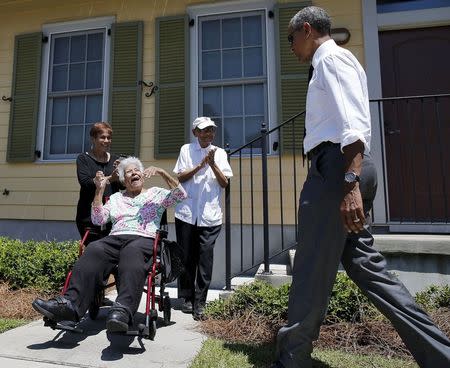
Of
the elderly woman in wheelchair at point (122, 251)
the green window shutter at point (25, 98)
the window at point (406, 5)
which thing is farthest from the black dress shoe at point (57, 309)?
the window at point (406, 5)

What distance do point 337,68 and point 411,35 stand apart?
3.45 m

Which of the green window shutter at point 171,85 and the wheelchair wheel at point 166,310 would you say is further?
the green window shutter at point 171,85

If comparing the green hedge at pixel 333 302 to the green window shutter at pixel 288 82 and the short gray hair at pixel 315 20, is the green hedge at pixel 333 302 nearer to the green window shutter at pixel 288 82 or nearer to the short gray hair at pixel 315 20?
the short gray hair at pixel 315 20

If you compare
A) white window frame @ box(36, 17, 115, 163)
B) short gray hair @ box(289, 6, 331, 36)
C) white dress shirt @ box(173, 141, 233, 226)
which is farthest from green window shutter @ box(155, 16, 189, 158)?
short gray hair @ box(289, 6, 331, 36)

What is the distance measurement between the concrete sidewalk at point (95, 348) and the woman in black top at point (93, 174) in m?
→ 0.72

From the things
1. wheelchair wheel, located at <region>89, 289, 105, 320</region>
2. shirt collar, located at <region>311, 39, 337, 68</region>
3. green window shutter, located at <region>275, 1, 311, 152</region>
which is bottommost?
wheelchair wheel, located at <region>89, 289, 105, 320</region>

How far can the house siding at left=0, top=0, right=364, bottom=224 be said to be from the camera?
458cm

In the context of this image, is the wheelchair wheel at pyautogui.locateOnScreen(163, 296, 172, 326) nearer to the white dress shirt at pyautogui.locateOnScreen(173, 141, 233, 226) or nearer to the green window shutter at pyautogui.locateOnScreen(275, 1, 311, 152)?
the white dress shirt at pyautogui.locateOnScreen(173, 141, 233, 226)

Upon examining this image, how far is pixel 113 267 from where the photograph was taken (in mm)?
2631

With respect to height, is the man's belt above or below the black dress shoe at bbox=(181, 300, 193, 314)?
above

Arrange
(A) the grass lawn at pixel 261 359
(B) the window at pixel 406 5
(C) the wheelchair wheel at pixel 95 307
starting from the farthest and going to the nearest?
(B) the window at pixel 406 5
(C) the wheelchair wheel at pixel 95 307
(A) the grass lawn at pixel 261 359

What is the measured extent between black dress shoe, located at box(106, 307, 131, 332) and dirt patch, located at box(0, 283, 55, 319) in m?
1.23

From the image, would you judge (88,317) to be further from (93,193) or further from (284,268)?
(284,268)

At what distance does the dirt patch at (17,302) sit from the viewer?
3064 millimetres
